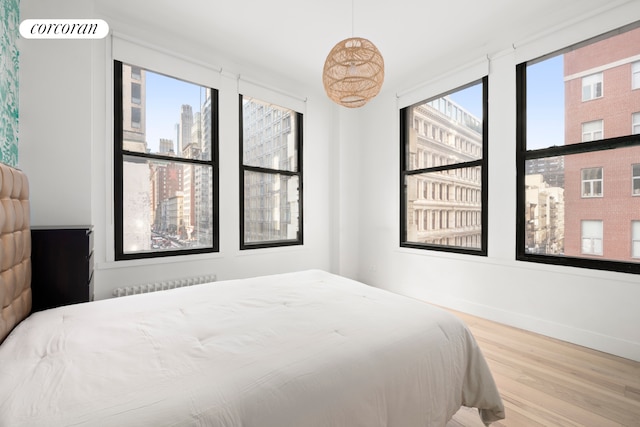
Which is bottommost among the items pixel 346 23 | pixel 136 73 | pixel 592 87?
pixel 592 87

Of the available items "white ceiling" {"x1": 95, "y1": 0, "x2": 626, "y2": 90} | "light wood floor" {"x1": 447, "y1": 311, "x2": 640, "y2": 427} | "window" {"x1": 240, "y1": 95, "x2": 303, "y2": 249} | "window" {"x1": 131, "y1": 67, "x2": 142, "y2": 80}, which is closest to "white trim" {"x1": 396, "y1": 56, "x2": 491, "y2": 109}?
"white ceiling" {"x1": 95, "y1": 0, "x2": 626, "y2": 90}

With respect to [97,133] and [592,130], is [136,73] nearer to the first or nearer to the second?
[97,133]

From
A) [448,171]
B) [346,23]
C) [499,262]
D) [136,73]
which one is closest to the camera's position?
[346,23]

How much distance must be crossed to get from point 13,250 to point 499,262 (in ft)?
12.5

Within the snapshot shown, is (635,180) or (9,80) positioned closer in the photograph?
(9,80)

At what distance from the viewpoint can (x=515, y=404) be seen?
1685 mm

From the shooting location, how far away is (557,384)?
6.12 ft

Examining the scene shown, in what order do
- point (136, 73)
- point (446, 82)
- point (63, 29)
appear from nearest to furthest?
point (63, 29), point (136, 73), point (446, 82)

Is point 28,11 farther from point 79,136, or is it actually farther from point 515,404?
point 515,404

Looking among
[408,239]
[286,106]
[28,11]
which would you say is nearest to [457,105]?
[408,239]

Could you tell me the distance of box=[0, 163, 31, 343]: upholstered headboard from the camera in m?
1.33

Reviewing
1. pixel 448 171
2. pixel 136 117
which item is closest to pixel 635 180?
pixel 448 171

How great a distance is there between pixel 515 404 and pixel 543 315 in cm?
135

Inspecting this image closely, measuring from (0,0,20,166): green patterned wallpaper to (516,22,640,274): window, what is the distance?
417cm
